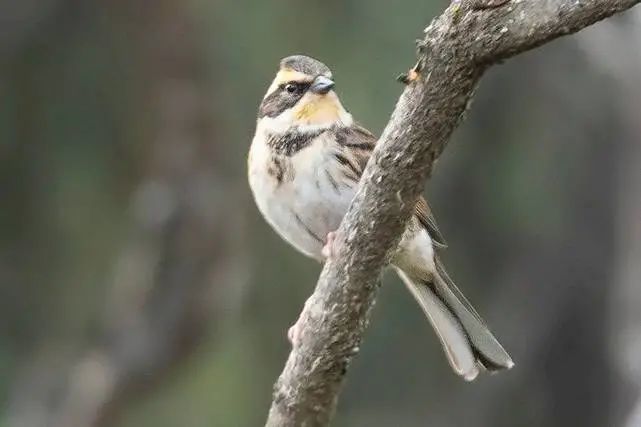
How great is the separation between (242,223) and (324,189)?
220 centimetres

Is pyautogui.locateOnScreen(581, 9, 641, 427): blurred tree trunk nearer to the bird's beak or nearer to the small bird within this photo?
the small bird

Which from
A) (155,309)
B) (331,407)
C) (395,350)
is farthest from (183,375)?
(331,407)

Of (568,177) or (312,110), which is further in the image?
(568,177)

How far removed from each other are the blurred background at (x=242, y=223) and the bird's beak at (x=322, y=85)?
1581 millimetres

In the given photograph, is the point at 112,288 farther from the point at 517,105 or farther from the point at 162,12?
the point at 517,105

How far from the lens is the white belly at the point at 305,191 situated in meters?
2.98

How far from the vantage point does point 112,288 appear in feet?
16.2

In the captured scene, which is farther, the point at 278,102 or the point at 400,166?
the point at 278,102

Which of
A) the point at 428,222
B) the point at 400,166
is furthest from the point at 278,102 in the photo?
the point at 400,166

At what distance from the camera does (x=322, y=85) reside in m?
3.10

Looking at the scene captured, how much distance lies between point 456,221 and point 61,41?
66.1 inches

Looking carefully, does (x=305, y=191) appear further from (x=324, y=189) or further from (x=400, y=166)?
(x=400, y=166)

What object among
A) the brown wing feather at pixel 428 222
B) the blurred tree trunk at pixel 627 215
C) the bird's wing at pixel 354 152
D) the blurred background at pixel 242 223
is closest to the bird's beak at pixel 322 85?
the bird's wing at pixel 354 152

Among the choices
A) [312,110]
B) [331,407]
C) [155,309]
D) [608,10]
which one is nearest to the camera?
[608,10]
